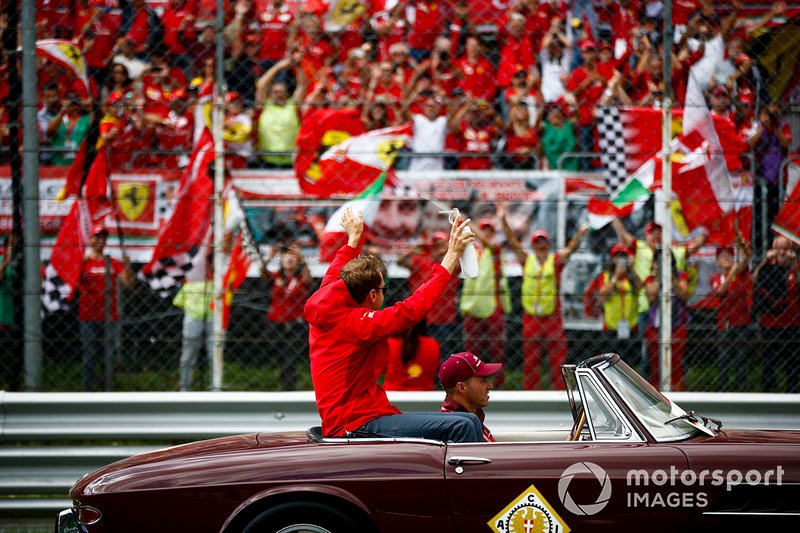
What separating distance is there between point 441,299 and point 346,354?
2.98 m

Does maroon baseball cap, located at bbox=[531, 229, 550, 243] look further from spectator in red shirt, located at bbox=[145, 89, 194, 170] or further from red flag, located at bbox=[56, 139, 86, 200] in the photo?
red flag, located at bbox=[56, 139, 86, 200]

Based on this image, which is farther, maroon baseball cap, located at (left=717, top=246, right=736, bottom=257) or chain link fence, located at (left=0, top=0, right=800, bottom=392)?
maroon baseball cap, located at (left=717, top=246, right=736, bottom=257)

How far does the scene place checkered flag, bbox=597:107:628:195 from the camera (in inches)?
312

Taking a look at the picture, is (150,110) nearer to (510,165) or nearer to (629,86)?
(510,165)

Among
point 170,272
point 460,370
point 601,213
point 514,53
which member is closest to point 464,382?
point 460,370

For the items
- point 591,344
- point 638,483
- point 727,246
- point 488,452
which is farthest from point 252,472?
point 727,246

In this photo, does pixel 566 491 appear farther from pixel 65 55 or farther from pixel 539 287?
pixel 65 55

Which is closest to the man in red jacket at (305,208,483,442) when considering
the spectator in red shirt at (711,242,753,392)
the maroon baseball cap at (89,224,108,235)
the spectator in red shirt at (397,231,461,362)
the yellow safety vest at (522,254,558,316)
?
the yellow safety vest at (522,254,558,316)

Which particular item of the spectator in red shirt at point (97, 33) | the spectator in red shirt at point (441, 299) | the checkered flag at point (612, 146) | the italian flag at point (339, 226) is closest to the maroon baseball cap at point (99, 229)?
the spectator in red shirt at point (97, 33)

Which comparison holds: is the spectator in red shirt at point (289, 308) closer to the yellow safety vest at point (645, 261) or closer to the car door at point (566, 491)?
the yellow safety vest at point (645, 261)

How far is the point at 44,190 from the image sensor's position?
809cm

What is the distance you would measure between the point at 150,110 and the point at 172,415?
3.38m

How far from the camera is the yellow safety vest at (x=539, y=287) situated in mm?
7082

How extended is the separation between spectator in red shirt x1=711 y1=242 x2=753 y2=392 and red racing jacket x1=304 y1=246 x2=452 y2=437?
2762 millimetres
